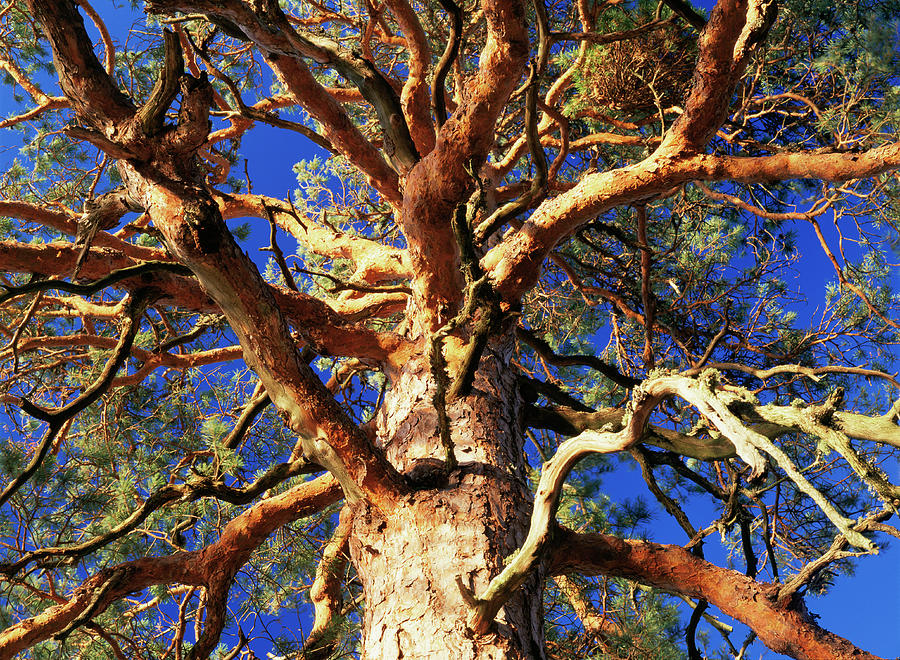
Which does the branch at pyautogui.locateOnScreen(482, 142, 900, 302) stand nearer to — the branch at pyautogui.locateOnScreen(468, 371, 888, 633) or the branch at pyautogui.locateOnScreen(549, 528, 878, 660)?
the branch at pyautogui.locateOnScreen(549, 528, 878, 660)

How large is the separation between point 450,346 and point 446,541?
0.96m

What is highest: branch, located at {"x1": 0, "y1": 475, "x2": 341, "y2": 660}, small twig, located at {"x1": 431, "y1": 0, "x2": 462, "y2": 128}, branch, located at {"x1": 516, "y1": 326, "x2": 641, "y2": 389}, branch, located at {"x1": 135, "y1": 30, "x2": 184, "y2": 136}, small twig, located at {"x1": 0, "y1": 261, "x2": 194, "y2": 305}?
small twig, located at {"x1": 431, "y1": 0, "x2": 462, "y2": 128}

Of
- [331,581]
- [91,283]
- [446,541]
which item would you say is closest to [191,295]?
[91,283]

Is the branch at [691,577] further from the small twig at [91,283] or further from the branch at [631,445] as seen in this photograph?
the small twig at [91,283]

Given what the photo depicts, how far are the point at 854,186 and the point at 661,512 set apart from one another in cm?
271

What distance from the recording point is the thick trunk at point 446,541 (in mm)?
1901

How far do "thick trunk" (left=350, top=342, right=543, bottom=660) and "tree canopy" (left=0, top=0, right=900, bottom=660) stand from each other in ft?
0.03

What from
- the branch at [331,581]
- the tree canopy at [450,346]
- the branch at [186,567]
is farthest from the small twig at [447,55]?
the branch at [331,581]

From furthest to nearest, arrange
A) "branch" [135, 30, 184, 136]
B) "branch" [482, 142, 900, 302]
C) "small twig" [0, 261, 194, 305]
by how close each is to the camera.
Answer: "branch" [482, 142, 900, 302] → "small twig" [0, 261, 194, 305] → "branch" [135, 30, 184, 136]

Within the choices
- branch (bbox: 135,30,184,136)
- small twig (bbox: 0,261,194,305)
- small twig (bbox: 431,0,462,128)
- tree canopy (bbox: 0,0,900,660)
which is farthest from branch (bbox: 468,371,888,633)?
small twig (bbox: 431,0,462,128)

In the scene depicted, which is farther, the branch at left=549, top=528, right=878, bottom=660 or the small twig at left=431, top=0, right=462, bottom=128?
the small twig at left=431, top=0, right=462, bottom=128

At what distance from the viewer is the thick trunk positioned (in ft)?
6.24

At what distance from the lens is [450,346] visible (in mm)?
2861

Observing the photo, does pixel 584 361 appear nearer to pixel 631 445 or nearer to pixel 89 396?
pixel 631 445
